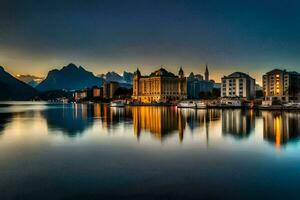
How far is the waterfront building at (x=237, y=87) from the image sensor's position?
14112 cm

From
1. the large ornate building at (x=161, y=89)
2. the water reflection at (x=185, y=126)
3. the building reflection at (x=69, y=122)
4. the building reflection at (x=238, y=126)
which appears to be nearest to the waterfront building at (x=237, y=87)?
the large ornate building at (x=161, y=89)

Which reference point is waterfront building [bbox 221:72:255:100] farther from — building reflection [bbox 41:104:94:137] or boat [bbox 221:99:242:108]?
building reflection [bbox 41:104:94:137]

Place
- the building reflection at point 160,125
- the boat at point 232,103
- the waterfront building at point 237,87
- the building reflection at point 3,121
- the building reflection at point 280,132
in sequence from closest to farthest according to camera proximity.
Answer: the building reflection at point 280,132
the building reflection at point 160,125
the building reflection at point 3,121
the boat at point 232,103
the waterfront building at point 237,87

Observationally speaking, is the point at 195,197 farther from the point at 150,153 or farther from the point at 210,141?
the point at 210,141

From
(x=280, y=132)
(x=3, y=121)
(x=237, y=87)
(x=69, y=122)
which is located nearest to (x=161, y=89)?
(x=237, y=87)

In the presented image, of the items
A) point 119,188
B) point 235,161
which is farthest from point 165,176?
point 235,161

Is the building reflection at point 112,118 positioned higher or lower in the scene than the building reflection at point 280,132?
higher

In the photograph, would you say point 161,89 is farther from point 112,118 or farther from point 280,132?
point 280,132

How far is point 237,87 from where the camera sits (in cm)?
14338

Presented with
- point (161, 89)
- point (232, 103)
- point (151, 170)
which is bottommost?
point (151, 170)

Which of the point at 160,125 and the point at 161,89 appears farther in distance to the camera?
the point at 161,89

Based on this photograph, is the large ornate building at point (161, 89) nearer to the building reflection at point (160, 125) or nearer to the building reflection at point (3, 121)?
the building reflection at point (3, 121)

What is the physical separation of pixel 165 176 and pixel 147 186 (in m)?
1.81

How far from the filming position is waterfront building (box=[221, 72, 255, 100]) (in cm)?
14112
